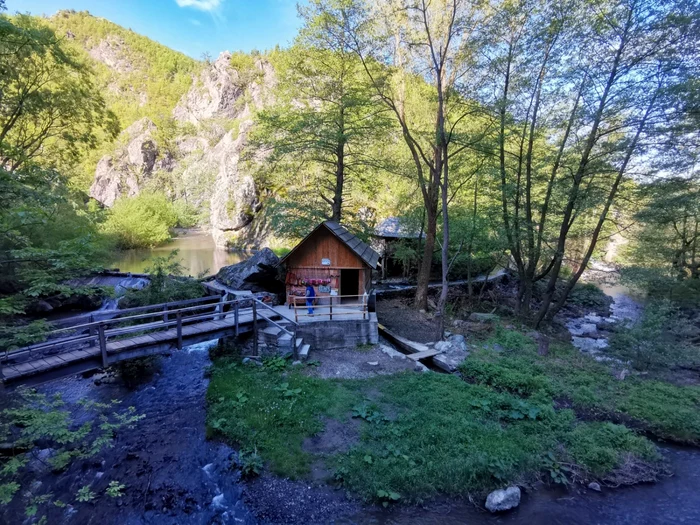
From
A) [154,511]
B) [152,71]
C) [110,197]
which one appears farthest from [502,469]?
[152,71]

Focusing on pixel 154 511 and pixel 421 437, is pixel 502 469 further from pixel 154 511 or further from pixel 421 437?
pixel 154 511

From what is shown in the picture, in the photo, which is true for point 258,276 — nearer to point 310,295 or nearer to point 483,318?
point 310,295

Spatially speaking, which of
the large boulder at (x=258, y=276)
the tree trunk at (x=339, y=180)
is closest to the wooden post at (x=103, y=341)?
the large boulder at (x=258, y=276)

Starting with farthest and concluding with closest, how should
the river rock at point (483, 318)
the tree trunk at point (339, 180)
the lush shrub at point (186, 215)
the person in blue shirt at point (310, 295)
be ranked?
the lush shrub at point (186, 215)
the tree trunk at point (339, 180)
the river rock at point (483, 318)
the person in blue shirt at point (310, 295)

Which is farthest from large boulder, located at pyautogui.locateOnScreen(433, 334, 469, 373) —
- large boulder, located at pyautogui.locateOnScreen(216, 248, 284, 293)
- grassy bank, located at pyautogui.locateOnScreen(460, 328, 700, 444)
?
large boulder, located at pyautogui.locateOnScreen(216, 248, 284, 293)

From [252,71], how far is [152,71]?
6214 cm

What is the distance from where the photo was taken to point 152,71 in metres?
119

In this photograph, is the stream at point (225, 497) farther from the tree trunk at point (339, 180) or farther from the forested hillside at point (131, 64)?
the forested hillside at point (131, 64)

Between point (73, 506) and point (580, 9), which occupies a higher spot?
point (580, 9)

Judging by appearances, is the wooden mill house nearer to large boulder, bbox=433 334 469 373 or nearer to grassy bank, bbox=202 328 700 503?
large boulder, bbox=433 334 469 373

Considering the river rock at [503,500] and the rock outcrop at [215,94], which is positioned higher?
the rock outcrop at [215,94]

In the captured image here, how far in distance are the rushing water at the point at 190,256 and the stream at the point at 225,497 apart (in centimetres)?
2242

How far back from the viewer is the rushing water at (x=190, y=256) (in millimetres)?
34156

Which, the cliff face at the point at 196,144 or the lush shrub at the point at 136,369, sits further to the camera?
A: the cliff face at the point at 196,144
